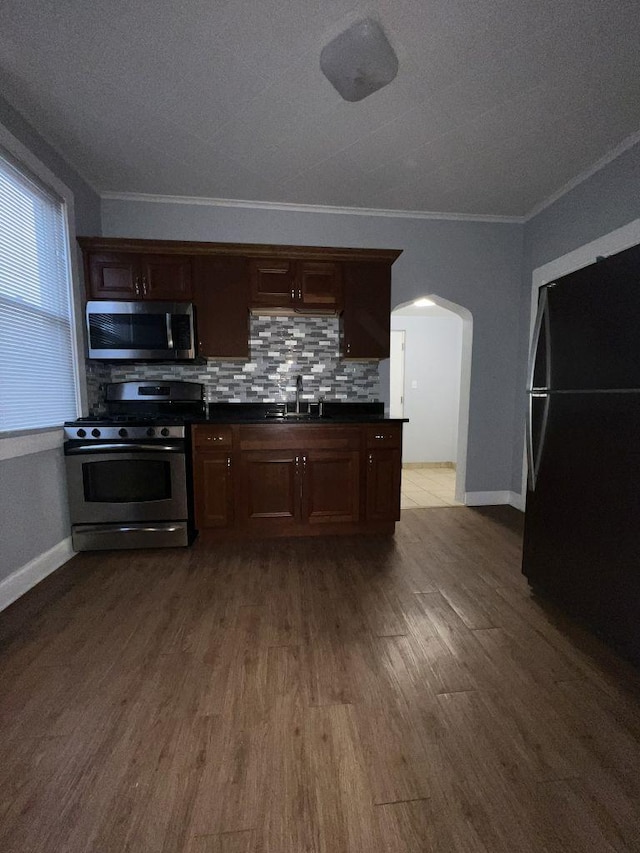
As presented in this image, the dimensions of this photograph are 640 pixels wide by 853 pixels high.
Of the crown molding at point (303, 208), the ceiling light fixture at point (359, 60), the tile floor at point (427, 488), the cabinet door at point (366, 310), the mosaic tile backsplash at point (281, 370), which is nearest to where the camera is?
the ceiling light fixture at point (359, 60)

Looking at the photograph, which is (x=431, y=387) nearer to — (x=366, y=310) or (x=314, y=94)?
(x=366, y=310)

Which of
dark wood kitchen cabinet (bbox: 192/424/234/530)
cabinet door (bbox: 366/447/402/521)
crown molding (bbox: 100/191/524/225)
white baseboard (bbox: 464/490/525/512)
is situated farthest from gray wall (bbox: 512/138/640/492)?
dark wood kitchen cabinet (bbox: 192/424/234/530)

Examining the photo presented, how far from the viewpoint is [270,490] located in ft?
9.16

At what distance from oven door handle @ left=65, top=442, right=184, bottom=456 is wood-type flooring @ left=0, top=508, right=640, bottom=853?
2.85 ft

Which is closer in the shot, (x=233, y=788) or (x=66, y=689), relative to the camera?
(x=233, y=788)

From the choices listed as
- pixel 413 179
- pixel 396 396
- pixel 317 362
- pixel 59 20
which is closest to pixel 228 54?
pixel 59 20

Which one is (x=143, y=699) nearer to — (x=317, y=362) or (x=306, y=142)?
(x=317, y=362)

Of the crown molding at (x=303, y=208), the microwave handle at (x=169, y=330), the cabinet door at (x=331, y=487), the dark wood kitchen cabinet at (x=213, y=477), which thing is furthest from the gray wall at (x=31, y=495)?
the cabinet door at (x=331, y=487)

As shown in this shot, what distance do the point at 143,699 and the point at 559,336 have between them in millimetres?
2455

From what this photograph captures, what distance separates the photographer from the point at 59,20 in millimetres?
1599

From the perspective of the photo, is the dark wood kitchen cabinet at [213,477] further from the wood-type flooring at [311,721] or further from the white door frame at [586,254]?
the white door frame at [586,254]

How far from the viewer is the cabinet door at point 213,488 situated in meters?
2.71

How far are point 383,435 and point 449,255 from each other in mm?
2010

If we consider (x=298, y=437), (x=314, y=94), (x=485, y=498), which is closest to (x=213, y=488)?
(x=298, y=437)
